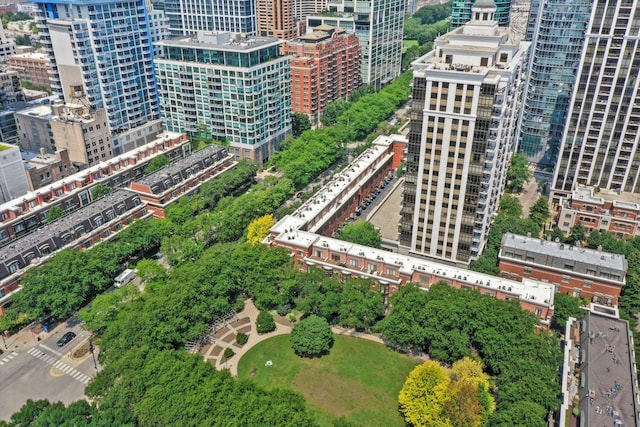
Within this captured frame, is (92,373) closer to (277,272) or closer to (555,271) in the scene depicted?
(277,272)

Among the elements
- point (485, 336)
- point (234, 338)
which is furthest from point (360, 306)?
point (234, 338)

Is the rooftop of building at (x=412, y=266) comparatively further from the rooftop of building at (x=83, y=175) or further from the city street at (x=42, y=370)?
the rooftop of building at (x=83, y=175)

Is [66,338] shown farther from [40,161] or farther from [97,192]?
[40,161]

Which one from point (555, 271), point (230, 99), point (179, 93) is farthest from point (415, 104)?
point (179, 93)

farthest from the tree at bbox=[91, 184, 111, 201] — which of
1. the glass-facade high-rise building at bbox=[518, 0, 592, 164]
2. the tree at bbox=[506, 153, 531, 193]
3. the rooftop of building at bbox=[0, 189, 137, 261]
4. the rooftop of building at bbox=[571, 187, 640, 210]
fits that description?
the glass-facade high-rise building at bbox=[518, 0, 592, 164]

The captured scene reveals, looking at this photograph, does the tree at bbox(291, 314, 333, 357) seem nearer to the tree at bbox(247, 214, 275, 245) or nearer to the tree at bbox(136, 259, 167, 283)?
the tree at bbox(247, 214, 275, 245)
